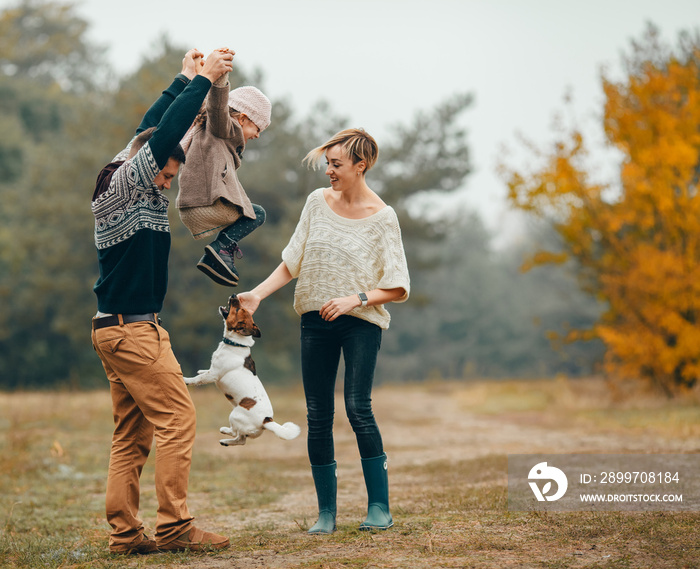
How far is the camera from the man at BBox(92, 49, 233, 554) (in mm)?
3635

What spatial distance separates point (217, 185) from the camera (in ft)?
12.7

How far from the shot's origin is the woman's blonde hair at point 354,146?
4180 mm

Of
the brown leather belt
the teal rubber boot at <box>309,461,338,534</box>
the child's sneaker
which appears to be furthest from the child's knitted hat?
the teal rubber boot at <box>309,461,338,534</box>

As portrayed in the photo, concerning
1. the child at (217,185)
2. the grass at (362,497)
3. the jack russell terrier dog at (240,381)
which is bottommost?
the grass at (362,497)

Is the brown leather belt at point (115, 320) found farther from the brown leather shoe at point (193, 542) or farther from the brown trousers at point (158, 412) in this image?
the brown leather shoe at point (193, 542)

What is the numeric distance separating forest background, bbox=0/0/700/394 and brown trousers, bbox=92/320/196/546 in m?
11.7

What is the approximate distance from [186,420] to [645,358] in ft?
38.9

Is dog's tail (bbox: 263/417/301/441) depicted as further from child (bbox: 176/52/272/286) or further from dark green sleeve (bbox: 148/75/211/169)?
dark green sleeve (bbox: 148/75/211/169)

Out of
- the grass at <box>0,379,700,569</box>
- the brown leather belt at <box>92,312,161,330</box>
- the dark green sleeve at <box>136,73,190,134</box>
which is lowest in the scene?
the grass at <box>0,379,700,569</box>

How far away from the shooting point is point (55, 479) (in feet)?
23.0

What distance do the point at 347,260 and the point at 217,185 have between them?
2.69 feet

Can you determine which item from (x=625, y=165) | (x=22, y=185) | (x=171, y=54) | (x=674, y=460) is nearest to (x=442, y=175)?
(x=171, y=54)

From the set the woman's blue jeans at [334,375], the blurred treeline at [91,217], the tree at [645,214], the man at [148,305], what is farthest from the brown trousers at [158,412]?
the blurred treeline at [91,217]

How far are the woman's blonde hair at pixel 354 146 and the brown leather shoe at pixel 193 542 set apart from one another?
2.00 m
